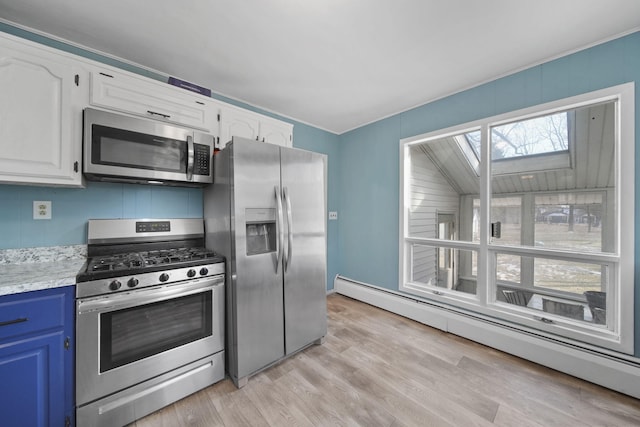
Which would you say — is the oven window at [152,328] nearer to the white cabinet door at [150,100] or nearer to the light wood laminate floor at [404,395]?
the light wood laminate floor at [404,395]

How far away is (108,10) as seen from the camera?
160 cm

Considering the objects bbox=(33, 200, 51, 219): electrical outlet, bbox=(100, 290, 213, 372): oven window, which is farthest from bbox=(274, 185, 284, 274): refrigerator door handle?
bbox=(33, 200, 51, 219): electrical outlet

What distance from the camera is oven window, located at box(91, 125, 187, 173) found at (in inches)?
65.8

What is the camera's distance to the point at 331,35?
6.04 ft

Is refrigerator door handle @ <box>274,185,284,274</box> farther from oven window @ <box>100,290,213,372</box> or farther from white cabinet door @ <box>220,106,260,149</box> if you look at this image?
white cabinet door @ <box>220,106,260,149</box>

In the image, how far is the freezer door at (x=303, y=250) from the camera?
215 centimetres

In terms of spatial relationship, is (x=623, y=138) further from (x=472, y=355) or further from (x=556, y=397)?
(x=472, y=355)

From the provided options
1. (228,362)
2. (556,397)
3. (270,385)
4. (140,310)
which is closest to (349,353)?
(270,385)

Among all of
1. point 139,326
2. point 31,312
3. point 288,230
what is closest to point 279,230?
point 288,230

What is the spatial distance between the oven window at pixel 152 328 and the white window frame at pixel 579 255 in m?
2.50

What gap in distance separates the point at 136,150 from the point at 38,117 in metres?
0.51

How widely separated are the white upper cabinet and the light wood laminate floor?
211cm

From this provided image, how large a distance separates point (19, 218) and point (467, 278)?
412 centimetres

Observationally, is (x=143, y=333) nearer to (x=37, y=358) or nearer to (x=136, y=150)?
(x=37, y=358)
